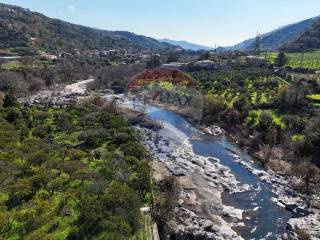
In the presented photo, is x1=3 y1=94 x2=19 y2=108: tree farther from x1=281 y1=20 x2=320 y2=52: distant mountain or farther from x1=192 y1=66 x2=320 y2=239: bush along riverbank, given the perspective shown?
x1=281 y1=20 x2=320 y2=52: distant mountain

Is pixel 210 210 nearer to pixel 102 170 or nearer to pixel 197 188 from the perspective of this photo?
pixel 197 188

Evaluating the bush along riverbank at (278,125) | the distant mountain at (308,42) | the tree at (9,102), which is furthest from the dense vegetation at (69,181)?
the distant mountain at (308,42)

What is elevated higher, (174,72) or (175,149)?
(174,72)

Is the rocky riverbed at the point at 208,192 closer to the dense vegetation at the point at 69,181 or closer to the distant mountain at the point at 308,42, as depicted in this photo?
the dense vegetation at the point at 69,181

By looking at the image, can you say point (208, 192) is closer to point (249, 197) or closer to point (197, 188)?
point (197, 188)

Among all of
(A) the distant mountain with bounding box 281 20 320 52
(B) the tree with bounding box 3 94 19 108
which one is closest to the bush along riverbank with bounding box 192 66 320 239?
(B) the tree with bounding box 3 94 19 108

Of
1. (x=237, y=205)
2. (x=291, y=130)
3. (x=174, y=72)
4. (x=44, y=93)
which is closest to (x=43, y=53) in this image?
(x=44, y=93)

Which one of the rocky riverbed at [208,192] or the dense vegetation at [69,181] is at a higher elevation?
the dense vegetation at [69,181]

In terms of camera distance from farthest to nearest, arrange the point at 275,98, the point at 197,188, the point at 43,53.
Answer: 1. the point at 43,53
2. the point at 275,98
3. the point at 197,188
